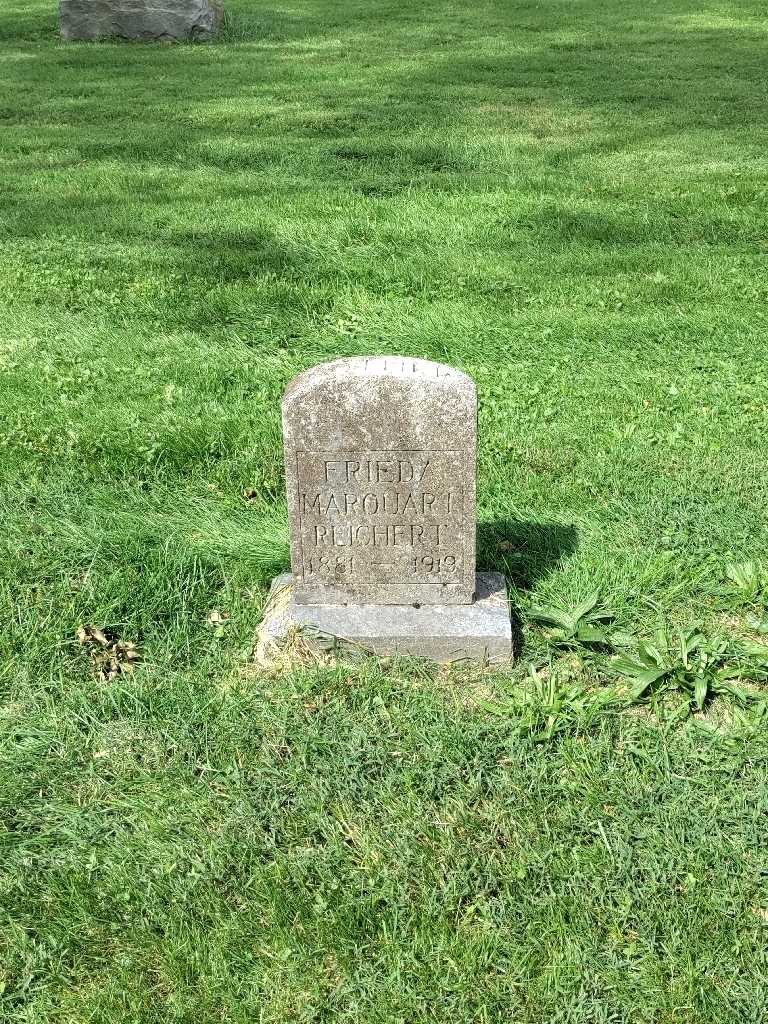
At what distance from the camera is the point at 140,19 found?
50.7 feet

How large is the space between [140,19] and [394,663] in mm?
14949

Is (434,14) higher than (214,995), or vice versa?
(434,14)

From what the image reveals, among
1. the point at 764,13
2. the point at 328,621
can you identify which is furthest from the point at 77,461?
the point at 764,13

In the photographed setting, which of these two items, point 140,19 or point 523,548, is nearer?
point 523,548

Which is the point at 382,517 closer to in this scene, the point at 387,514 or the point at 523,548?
the point at 387,514

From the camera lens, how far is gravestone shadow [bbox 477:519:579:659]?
4.07 meters

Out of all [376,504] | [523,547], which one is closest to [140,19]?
[523,547]

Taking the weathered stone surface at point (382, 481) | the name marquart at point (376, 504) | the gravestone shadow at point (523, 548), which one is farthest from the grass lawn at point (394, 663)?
the name marquart at point (376, 504)

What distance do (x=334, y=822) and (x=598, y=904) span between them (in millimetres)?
816

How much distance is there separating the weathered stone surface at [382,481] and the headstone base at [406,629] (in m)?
0.05

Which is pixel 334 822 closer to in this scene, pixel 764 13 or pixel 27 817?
pixel 27 817

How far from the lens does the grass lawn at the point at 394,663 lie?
8.78 ft

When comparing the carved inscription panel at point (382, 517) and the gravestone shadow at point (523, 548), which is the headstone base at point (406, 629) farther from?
the gravestone shadow at point (523, 548)

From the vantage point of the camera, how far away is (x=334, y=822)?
3.03 metres
